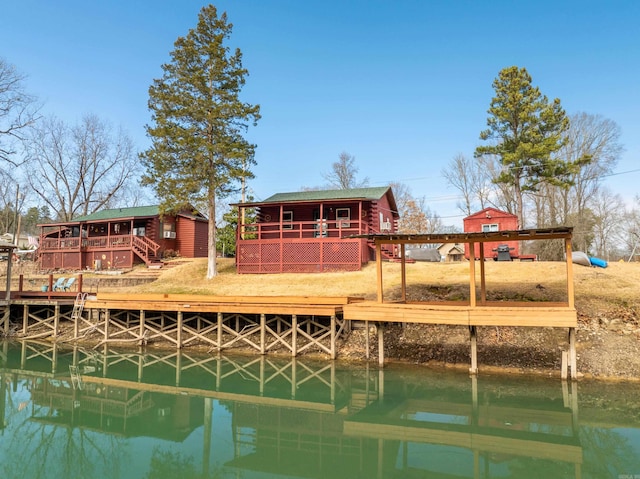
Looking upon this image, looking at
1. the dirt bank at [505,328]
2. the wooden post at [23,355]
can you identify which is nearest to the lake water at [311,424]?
the dirt bank at [505,328]

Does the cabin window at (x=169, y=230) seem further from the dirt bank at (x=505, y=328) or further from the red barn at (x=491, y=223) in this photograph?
the red barn at (x=491, y=223)

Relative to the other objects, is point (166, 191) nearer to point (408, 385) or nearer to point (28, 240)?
point (408, 385)

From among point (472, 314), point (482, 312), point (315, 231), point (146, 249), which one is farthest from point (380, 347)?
point (146, 249)

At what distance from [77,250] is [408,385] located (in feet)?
94.1

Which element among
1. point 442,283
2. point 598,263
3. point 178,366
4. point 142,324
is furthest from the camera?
point 598,263

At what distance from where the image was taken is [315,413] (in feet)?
34.1

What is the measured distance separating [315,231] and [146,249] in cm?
1287

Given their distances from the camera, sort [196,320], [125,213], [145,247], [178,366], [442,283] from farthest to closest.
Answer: [125,213] → [145,247] → [442,283] → [196,320] → [178,366]

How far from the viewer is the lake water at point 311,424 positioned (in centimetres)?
753

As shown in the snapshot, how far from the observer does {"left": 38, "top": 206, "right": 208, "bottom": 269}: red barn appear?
99.0 feet

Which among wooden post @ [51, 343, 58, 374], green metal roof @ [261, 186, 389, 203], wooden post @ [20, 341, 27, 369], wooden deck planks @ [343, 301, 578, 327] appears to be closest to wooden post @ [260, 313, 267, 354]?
wooden deck planks @ [343, 301, 578, 327]

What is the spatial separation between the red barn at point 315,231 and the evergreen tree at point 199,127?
273 centimetres

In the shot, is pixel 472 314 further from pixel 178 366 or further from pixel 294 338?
pixel 178 366

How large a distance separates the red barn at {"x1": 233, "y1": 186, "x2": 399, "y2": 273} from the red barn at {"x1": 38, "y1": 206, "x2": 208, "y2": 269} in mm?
8048
